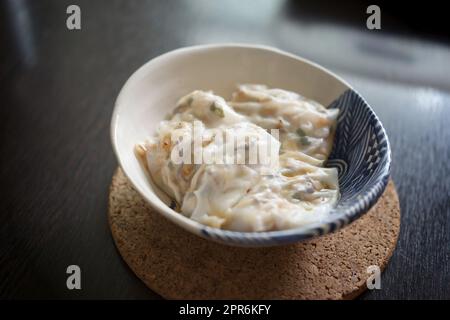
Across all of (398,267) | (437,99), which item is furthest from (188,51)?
(437,99)

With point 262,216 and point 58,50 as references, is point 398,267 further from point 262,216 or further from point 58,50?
point 58,50

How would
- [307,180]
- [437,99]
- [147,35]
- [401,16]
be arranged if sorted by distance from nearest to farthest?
[307,180] < [437,99] < [147,35] < [401,16]

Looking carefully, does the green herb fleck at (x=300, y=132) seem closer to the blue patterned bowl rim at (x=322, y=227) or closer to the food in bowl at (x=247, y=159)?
the food in bowl at (x=247, y=159)

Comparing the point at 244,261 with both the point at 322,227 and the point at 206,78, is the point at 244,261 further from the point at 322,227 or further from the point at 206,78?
the point at 206,78

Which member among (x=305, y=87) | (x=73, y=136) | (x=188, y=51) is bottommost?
(x=73, y=136)

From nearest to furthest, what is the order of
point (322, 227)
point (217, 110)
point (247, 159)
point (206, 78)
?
point (322, 227), point (247, 159), point (217, 110), point (206, 78)

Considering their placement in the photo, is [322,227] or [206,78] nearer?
[322,227]

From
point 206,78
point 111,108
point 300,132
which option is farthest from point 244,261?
point 111,108
